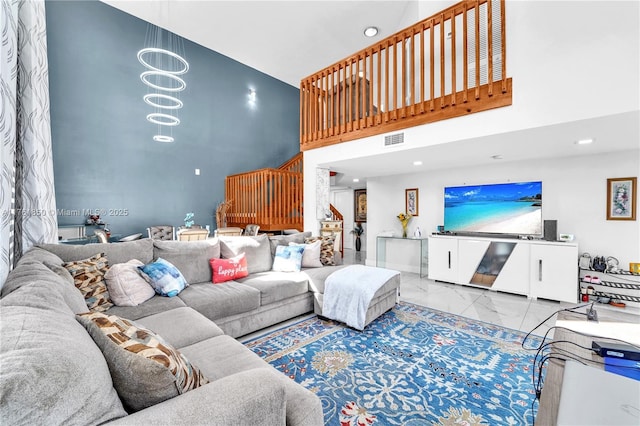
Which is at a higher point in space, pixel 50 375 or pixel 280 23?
pixel 280 23

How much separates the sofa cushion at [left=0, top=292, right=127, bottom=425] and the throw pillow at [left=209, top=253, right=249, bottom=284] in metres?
2.00

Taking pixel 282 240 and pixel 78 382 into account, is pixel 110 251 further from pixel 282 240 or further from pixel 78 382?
pixel 78 382

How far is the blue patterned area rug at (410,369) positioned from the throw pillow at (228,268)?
74 cm

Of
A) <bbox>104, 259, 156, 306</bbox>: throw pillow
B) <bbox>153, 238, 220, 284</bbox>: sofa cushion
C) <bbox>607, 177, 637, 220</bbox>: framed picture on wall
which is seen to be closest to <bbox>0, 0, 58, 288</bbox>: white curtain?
<bbox>104, 259, 156, 306</bbox>: throw pillow

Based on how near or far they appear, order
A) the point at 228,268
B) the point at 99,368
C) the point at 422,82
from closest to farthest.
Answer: the point at 99,368
the point at 228,268
the point at 422,82

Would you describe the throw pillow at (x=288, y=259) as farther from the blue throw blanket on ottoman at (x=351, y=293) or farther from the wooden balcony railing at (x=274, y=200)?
the wooden balcony railing at (x=274, y=200)

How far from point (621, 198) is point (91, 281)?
572 centimetres

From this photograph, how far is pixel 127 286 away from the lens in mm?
2133

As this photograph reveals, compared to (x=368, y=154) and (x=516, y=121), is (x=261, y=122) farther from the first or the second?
(x=516, y=121)

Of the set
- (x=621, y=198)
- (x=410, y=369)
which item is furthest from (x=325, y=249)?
(x=621, y=198)

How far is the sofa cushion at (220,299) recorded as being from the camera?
89.2 inches

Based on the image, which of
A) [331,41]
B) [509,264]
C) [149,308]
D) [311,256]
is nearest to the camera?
[149,308]

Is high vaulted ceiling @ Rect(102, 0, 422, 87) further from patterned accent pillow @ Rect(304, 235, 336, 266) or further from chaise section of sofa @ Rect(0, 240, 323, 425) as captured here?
chaise section of sofa @ Rect(0, 240, 323, 425)

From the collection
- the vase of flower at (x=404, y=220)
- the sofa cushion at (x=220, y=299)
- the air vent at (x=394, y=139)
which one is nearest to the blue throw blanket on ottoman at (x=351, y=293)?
the sofa cushion at (x=220, y=299)
